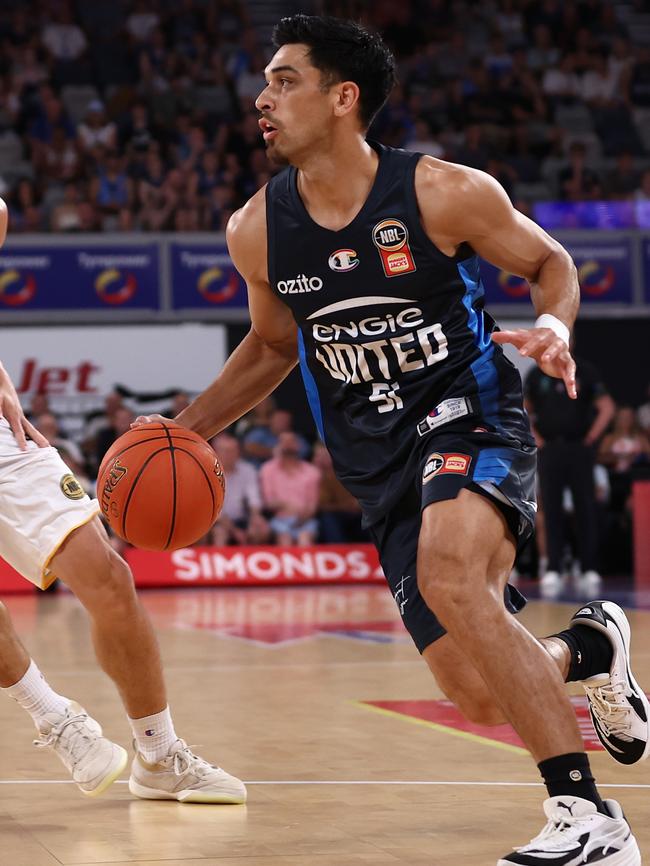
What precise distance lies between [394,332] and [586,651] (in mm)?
1052

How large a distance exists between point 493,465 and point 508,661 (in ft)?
1.74

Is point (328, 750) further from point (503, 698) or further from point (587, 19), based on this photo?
point (587, 19)

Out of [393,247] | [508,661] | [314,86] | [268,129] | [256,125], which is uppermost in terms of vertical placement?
[314,86]

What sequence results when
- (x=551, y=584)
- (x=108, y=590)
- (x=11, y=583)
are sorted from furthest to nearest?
1. (x=11, y=583)
2. (x=551, y=584)
3. (x=108, y=590)

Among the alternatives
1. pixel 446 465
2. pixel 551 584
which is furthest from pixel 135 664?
pixel 551 584

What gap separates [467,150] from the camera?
17141 mm

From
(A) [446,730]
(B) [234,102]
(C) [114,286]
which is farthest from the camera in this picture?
(B) [234,102]

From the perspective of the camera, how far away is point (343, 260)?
12.8 ft

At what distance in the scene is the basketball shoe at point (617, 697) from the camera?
161 inches

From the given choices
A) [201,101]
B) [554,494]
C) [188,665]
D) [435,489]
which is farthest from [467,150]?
[435,489]

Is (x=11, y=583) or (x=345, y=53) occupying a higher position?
(x=345, y=53)

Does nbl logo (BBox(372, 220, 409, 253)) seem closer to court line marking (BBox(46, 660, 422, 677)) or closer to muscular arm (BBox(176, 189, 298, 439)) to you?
muscular arm (BBox(176, 189, 298, 439))

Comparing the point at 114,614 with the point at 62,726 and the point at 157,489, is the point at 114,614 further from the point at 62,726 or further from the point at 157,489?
the point at 157,489

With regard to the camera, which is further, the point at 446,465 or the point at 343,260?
the point at 343,260
